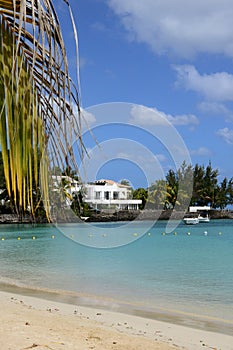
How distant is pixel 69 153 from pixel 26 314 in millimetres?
5368

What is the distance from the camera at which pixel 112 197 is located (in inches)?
2304

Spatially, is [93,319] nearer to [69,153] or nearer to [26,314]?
[26,314]

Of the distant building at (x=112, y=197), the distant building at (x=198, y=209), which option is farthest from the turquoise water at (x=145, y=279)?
the distant building at (x=198, y=209)

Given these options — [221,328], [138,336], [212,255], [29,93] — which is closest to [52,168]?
[29,93]

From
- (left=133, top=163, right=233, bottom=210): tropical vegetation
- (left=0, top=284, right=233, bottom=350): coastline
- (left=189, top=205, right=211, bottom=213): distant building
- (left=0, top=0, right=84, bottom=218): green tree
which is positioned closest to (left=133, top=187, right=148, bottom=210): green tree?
(left=133, top=163, right=233, bottom=210): tropical vegetation

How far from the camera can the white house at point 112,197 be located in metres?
55.7

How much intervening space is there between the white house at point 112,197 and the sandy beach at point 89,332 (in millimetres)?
46944

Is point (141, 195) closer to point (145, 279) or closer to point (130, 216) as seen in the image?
point (130, 216)

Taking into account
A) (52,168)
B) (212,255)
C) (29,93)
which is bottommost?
(212,255)

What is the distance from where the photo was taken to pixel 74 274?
1430 centimetres

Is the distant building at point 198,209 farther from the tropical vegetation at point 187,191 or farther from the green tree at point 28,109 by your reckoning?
the green tree at point 28,109

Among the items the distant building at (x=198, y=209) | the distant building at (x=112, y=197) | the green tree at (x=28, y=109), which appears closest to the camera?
the green tree at (x=28, y=109)

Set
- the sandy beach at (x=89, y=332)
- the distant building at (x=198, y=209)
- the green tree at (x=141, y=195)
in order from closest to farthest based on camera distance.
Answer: the sandy beach at (x=89, y=332), the green tree at (x=141, y=195), the distant building at (x=198, y=209)

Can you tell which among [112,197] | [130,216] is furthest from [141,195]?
[130,216]
